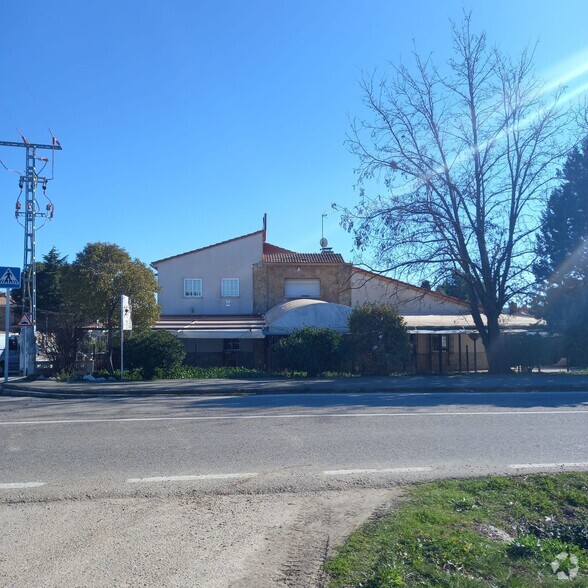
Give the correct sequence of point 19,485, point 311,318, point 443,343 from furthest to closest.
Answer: point 443,343 < point 311,318 < point 19,485

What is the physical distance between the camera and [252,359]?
30.8 m

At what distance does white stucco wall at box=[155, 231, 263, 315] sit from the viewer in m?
36.4

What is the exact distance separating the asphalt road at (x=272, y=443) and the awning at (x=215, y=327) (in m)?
13.5

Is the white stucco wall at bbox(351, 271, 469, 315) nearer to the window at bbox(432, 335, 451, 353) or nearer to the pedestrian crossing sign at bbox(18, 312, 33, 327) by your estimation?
the window at bbox(432, 335, 451, 353)

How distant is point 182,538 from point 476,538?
7.87ft

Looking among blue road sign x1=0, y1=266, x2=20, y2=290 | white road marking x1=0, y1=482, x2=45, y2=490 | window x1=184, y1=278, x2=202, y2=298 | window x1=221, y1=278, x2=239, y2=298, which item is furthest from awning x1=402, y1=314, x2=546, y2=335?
white road marking x1=0, y1=482, x2=45, y2=490

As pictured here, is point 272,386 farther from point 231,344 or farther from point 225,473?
point 231,344

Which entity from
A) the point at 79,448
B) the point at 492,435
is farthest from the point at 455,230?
the point at 79,448

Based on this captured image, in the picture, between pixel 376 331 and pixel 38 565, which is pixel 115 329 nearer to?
pixel 376 331

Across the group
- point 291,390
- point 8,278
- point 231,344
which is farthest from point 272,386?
point 231,344

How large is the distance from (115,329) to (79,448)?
47.1ft

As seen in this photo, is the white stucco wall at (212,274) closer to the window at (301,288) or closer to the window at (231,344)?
the window at (301,288)

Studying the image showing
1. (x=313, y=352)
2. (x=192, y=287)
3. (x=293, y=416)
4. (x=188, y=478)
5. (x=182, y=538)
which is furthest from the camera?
(x=192, y=287)

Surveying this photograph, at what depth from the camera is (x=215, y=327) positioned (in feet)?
96.9
